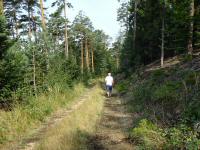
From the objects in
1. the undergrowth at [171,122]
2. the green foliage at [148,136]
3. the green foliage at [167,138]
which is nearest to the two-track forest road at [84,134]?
the green foliage at [148,136]

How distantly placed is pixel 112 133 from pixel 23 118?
3.10 metres

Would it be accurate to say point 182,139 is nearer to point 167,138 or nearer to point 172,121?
point 167,138

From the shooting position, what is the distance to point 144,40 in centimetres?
3241

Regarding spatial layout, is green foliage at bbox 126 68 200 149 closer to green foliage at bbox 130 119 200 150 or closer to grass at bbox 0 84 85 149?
green foliage at bbox 130 119 200 150

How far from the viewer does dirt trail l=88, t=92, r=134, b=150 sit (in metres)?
7.57

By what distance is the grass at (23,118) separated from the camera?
8.47 meters

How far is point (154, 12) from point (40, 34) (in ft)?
58.3

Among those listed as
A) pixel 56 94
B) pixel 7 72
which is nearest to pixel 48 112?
pixel 7 72

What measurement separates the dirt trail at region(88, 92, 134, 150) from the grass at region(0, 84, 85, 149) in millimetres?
2265

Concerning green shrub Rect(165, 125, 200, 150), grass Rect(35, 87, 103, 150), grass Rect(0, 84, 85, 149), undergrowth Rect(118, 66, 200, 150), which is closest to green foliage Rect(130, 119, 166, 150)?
undergrowth Rect(118, 66, 200, 150)

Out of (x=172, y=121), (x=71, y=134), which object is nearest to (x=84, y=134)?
(x=71, y=134)

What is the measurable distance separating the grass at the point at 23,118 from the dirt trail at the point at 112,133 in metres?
2.27

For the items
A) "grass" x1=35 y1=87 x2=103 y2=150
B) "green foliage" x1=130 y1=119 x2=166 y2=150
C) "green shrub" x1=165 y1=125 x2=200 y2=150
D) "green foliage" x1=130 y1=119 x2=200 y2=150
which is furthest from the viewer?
"grass" x1=35 y1=87 x2=103 y2=150

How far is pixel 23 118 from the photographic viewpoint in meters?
9.80
